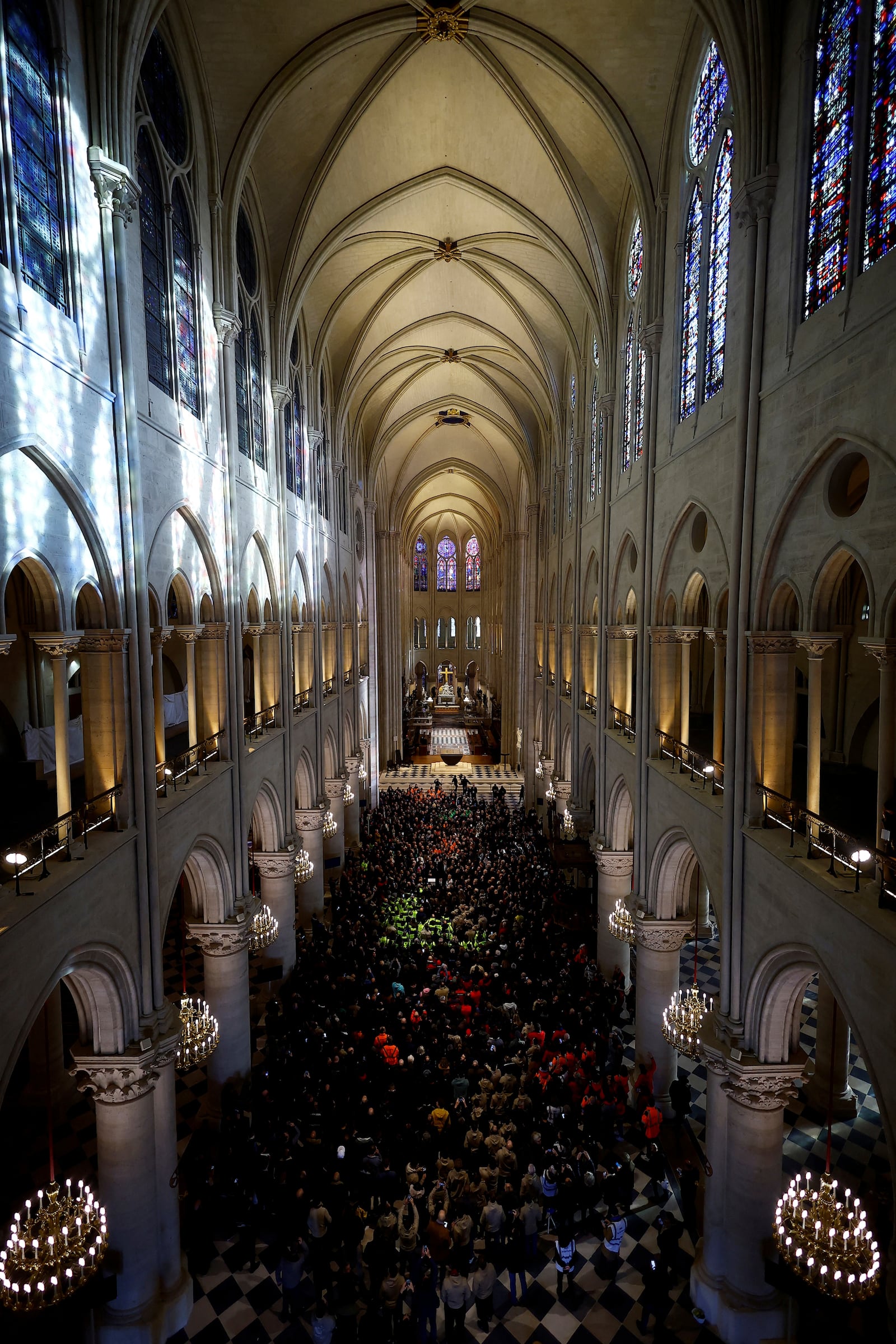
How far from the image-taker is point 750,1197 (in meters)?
8.60

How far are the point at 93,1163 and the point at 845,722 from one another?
53.9 feet

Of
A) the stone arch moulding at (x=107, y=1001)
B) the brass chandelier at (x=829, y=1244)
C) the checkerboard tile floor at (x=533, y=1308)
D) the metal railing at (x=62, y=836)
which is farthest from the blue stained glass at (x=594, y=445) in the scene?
the checkerboard tile floor at (x=533, y=1308)

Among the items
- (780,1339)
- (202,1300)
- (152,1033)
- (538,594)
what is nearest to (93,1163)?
(202,1300)

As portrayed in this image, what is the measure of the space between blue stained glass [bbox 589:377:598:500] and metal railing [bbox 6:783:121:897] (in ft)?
49.3

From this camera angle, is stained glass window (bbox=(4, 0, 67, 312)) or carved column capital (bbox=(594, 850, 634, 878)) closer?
stained glass window (bbox=(4, 0, 67, 312))

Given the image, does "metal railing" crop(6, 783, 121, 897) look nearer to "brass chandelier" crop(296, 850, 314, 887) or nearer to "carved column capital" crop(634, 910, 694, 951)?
"brass chandelier" crop(296, 850, 314, 887)

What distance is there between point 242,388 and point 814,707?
12.4m

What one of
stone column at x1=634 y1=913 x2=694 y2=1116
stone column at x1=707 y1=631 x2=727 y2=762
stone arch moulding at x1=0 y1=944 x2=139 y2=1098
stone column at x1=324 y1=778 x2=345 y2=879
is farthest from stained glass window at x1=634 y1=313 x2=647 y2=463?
stone column at x1=324 y1=778 x2=345 y2=879

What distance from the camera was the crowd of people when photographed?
351 inches

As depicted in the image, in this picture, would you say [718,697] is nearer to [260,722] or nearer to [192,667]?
[192,667]

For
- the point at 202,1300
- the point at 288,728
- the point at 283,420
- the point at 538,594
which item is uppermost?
the point at 283,420

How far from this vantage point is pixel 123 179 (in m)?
8.27

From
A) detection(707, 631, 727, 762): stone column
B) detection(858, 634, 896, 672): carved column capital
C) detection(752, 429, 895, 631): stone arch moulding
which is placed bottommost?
detection(707, 631, 727, 762): stone column

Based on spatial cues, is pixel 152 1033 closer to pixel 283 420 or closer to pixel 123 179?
pixel 123 179
